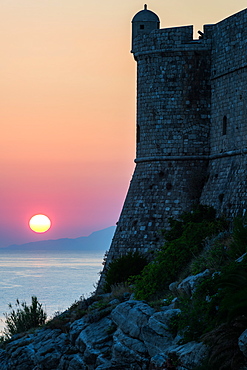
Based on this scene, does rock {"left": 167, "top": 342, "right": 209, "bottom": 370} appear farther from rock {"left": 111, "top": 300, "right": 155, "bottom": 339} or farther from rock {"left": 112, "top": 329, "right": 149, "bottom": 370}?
rock {"left": 111, "top": 300, "right": 155, "bottom": 339}

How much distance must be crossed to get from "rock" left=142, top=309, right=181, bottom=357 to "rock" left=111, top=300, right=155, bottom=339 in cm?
61

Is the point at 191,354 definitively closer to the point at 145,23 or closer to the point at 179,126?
the point at 179,126

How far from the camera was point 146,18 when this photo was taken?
93.0ft

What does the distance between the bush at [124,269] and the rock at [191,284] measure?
7.85 metres

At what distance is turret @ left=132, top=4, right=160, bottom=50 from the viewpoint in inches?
1113

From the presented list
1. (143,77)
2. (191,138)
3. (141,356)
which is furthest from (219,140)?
(141,356)

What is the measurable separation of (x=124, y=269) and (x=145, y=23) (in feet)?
32.7

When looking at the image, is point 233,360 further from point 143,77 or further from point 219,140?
point 143,77

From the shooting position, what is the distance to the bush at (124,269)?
24.7 meters

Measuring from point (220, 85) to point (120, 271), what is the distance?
24.5ft

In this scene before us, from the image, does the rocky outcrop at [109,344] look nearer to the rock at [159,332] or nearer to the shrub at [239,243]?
the rock at [159,332]

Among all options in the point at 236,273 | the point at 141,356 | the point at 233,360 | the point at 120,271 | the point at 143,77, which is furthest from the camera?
the point at 143,77

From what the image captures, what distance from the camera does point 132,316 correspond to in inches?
666

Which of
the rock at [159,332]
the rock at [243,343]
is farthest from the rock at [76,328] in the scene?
the rock at [243,343]
